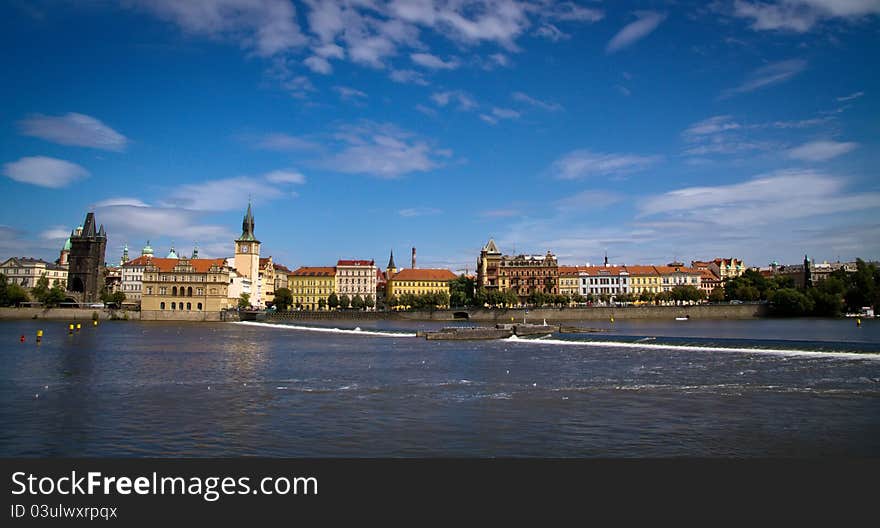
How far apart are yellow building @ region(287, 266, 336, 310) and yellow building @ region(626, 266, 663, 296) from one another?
7882 centimetres

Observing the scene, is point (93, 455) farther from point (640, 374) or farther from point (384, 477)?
point (640, 374)

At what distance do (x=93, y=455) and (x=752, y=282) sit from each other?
517 feet

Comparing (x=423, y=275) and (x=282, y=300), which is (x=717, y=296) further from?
(x=282, y=300)

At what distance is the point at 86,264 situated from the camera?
15175cm

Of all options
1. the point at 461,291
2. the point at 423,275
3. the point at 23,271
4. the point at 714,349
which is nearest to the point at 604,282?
the point at 461,291

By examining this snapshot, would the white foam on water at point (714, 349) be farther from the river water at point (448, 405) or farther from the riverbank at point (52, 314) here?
the riverbank at point (52, 314)

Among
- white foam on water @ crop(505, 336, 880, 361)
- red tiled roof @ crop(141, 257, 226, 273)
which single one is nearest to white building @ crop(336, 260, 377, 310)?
red tiled roof @ crop(141, 257, 226, 273)

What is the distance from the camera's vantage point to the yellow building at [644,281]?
160 m

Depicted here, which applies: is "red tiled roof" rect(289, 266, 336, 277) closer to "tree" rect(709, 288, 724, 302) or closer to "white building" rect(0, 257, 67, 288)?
"white building" rect(0, 257, 67, 288)

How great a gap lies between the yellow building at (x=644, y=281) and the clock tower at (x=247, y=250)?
315 ft

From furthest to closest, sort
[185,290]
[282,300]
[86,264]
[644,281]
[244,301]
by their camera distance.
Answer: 1. [644,281]
2. [86,264]
3. [282,300]
4. [244,301]
5. [185,290]

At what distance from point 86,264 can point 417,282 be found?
83094mm

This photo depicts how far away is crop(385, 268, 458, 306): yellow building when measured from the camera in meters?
175

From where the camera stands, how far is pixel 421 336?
66250 mm
